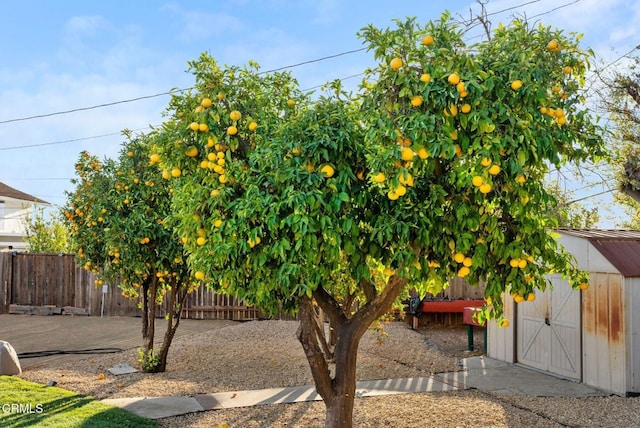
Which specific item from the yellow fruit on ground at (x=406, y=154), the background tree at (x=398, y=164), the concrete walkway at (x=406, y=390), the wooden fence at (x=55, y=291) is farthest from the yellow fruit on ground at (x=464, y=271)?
the wooden fence at (x=55, y=291)

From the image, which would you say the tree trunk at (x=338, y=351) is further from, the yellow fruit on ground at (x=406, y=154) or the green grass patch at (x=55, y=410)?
the green grass patch at (x=55, y=410)

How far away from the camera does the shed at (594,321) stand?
24.7ft

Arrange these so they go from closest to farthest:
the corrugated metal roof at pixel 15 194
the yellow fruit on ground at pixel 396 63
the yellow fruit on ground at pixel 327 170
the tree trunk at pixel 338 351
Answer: the yellow fruit on ground at pixel 396 63 → the yellow fruit on ground at pixel 327 170 → the tree trunk at pixel 338 351 → the corrugated metal roof at pixel 15 194

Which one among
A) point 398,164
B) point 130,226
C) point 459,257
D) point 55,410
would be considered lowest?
point 55,410

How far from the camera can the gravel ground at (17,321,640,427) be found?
622 centimetres

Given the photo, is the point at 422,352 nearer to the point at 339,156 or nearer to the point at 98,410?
the point at 98,410

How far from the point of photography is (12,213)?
97.7 ft

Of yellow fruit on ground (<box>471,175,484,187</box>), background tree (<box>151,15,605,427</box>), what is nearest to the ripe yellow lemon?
background tree (<box>151,15,605,427</box>)

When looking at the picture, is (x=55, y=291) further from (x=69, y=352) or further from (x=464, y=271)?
(x=464, y=271)

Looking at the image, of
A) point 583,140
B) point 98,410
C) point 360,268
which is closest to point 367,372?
point 98,410

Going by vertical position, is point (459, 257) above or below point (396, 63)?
below

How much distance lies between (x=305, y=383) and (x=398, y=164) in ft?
17.2

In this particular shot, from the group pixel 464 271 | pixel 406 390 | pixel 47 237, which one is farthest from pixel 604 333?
pixel 47 237

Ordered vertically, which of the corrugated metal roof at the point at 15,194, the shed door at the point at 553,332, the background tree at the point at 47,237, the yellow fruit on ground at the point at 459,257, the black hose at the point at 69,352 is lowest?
the black hose at the point at 69,352
